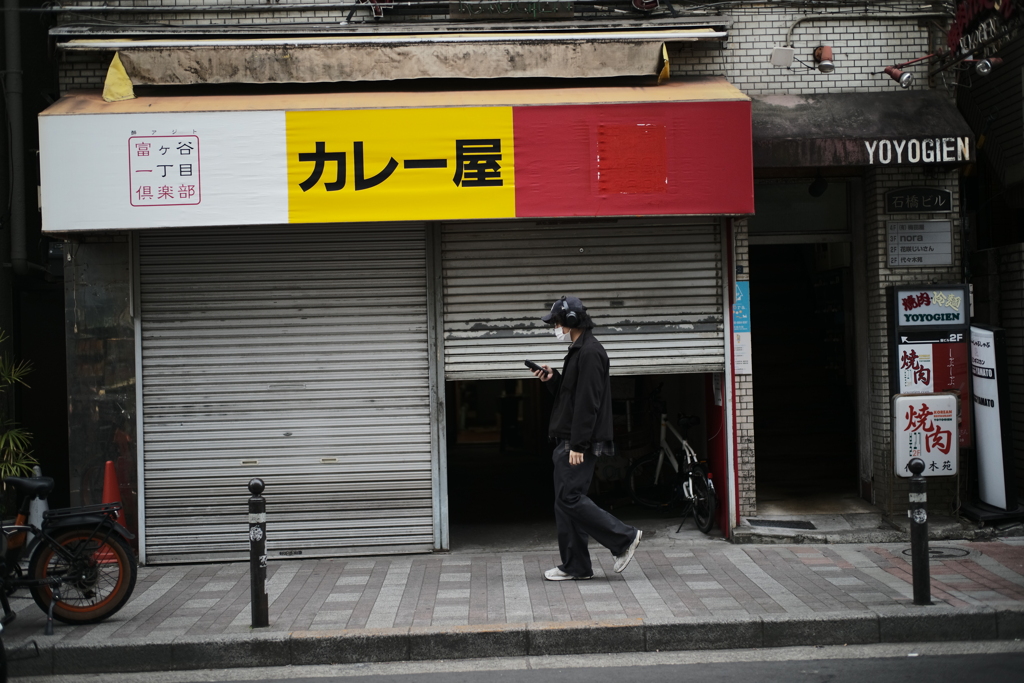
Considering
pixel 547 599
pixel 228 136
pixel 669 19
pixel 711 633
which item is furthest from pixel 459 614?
pixel 669 19

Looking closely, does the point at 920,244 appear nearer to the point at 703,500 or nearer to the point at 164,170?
the point at 703,500

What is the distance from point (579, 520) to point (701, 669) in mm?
1794

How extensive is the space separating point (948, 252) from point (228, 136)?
6874mm

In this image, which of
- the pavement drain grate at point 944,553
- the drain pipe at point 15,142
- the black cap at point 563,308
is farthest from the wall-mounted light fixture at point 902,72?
the drain pipe at point 15,142

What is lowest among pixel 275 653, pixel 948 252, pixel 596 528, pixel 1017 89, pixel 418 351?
pixel 275 653

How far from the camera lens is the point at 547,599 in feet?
22.8

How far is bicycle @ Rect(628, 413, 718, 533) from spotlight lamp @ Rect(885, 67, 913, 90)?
3.87 m

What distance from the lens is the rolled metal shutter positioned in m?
8.72

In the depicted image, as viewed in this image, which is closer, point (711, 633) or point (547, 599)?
point (711, 633)

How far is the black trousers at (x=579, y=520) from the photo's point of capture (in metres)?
7.28

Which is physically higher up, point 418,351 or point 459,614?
point 418,351

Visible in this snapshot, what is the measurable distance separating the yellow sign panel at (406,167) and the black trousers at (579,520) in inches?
88.3

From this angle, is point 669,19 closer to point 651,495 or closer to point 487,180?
point 487,180

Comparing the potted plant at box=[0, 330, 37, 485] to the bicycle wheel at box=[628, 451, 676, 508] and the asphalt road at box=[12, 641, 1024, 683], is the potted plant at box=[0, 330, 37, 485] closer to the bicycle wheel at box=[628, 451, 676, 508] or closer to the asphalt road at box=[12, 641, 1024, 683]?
the asphalt road at box=[12, 641, 1024, 683]
